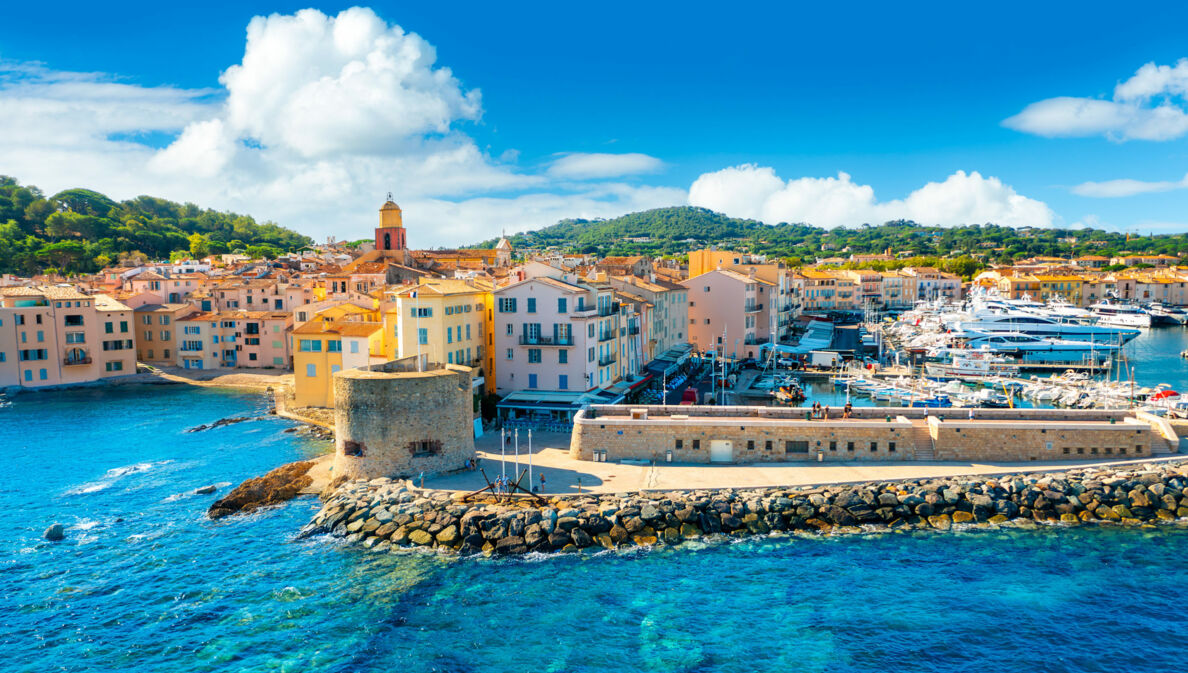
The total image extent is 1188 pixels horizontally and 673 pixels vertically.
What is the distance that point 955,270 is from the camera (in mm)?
174750

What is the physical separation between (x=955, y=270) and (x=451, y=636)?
587 feet

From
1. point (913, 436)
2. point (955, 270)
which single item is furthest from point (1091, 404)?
point (955, 270)

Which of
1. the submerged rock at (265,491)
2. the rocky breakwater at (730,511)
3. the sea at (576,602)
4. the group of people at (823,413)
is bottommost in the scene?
the sea at (576,602)

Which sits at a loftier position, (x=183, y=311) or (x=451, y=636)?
(x=183, y=311)

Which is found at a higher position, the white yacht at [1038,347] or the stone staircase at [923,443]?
the white yacht at [1038,347]

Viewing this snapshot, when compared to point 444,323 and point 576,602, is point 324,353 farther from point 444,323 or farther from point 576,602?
point 576,602

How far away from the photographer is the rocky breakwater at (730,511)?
28.5 metres

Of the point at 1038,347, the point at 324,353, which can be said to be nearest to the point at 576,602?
the point at 324,353

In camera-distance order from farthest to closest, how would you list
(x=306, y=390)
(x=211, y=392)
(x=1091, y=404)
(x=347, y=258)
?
1. (x=347, y=258)
2. (x=211, y=392)
3. (x=1091, y=404)
4. (x=306, y=390)

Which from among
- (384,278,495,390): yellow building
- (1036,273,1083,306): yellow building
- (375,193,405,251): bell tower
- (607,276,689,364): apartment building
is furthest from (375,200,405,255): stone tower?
(1036,273,1083,306): yellow building

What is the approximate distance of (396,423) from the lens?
32344mm

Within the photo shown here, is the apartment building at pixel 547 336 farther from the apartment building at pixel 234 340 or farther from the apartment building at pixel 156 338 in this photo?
the apartment building at pixel 156 338

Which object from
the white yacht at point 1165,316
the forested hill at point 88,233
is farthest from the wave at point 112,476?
the white yacht at point 1165,316

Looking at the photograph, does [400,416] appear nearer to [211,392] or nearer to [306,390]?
[306,390]
